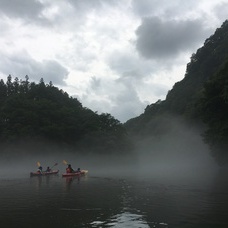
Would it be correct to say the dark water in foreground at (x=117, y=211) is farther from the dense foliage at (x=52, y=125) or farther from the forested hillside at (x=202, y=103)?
the dense foliage at (x=52, y=125)

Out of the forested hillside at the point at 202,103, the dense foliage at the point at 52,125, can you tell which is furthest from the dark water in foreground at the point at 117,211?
the dense foliage at the point at 52,125

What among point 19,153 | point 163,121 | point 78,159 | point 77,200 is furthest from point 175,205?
point 163,121

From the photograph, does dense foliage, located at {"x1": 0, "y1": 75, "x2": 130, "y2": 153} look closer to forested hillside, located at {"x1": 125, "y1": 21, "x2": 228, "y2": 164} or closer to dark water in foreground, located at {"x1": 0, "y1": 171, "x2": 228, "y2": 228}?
forested hillside, located at {"x1": 125, "y1": 21, "x2": 228, "y2": 164}

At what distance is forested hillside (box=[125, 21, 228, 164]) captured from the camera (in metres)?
42.9

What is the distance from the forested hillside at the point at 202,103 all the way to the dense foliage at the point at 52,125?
66.7 ft

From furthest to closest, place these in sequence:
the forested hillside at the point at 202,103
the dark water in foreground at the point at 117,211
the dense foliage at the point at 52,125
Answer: the dense foliage at the point at 52,125
the forested hillside at the point at 202,103
the dark water in foreground at the point at 117,211

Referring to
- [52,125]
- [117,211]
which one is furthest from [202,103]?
[52,125]

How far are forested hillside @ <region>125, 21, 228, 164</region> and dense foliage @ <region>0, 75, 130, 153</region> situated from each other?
20.3m

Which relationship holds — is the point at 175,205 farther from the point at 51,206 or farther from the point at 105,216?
the point at 51,206

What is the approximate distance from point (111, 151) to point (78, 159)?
917 cm

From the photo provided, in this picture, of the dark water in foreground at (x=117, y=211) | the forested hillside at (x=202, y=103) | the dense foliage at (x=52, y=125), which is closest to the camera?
the dark water in foreground at (x=117, y=211)

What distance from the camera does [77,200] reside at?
21688 mm

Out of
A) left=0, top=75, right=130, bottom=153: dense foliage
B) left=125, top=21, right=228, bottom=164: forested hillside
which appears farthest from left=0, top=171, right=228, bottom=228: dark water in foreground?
left=0, top=75, right=130, bottom=153: dense foliage

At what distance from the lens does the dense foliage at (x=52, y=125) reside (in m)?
81.3
